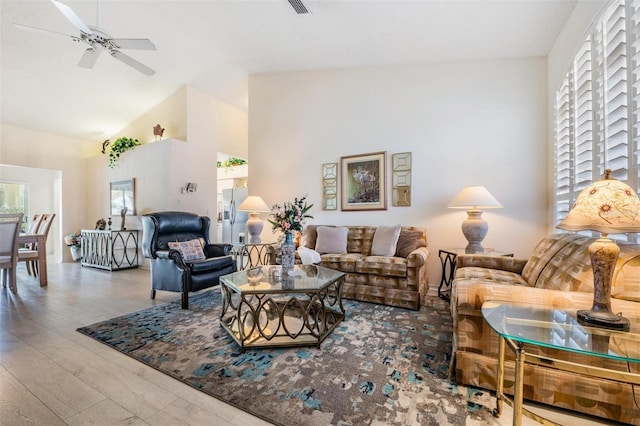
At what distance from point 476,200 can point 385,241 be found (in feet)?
3.77

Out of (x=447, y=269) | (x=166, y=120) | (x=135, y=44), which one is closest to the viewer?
(x=135, y=44)

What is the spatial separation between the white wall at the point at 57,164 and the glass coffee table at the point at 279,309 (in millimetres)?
6170

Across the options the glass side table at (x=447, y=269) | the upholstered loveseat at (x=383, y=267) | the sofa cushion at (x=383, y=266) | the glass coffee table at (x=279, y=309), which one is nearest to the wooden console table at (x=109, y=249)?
the upholstered loveseat at (x=383, y=267)

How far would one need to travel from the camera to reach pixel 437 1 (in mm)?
2639

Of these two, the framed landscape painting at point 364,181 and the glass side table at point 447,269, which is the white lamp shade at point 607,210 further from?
the framed landscape painting at point 364,181

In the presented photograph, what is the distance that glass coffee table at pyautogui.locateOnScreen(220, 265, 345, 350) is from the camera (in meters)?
1.98

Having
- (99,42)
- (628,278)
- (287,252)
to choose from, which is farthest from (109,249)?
(628,278)

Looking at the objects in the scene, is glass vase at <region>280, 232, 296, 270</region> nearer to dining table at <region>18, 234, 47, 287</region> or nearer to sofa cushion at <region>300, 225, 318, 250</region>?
sofa cushion at <region>300, 225, 318, 250</region>

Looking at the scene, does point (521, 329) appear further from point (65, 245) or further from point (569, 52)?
point (65, 245)

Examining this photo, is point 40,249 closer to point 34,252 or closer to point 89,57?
point 34,252

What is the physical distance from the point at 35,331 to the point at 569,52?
5.56 m

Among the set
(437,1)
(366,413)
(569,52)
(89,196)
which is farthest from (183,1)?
(89,196)

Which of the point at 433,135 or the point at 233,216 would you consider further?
the point at 233,216

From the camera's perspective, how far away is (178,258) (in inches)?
114
